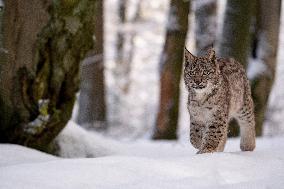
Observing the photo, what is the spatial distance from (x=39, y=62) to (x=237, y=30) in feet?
12.7

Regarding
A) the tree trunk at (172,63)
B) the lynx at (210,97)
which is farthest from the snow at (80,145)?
the tree trunk at (172,63)

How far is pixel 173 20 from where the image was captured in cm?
978

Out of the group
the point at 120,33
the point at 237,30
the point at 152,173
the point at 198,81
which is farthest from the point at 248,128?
the point at 120,33

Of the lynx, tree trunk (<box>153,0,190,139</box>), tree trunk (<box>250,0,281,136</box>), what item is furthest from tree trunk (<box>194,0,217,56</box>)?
the lynx

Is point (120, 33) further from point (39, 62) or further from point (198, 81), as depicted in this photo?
point (198, 81)

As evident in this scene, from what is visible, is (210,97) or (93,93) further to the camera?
(93,93)

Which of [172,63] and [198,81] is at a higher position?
[198,81]

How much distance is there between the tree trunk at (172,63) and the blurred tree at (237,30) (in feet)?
2.44

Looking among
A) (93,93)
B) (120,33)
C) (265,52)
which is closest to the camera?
(265,52)

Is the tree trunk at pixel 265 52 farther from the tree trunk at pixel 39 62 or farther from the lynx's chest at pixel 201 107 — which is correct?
the lynx's chest at pixel 201 107

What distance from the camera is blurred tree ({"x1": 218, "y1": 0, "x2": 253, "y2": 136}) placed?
29.8ft

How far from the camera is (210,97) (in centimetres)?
533

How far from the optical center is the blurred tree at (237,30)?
9094 millimetres

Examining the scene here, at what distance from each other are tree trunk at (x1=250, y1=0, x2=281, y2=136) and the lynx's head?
13.9 ft
